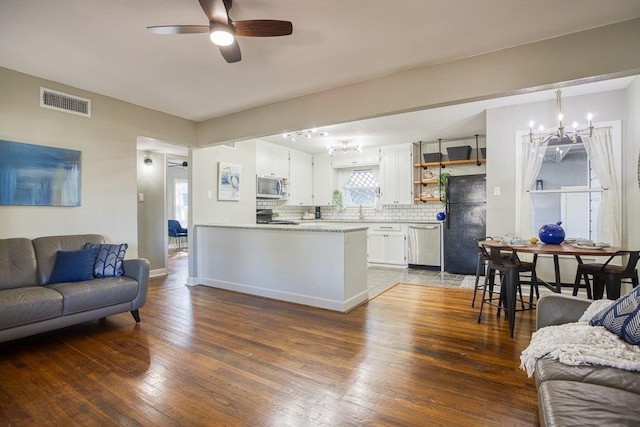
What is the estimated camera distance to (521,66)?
100.0 inches

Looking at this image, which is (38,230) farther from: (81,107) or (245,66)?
(245,66)

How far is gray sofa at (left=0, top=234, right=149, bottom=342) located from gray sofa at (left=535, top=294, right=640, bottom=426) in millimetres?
3216

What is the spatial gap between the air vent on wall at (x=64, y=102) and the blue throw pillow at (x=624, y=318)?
4.70 metres

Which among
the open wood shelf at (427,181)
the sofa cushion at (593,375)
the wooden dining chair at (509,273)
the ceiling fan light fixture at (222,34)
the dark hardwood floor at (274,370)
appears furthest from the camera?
the open wood shelf at (427,181)

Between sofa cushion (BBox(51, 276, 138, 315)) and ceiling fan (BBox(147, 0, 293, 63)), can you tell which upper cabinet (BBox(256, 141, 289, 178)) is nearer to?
sofa cushion (BBox(51, 276, 138, 315))

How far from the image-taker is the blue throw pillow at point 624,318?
1469 mm

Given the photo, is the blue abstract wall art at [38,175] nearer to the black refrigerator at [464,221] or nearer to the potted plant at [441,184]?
the black refrigerator at [464,221]

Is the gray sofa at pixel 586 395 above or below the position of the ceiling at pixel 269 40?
below

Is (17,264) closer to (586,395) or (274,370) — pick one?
(274,370)

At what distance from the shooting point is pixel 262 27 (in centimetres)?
200

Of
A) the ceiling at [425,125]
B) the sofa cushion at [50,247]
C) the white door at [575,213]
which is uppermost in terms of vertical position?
the ceiling at [425,125]

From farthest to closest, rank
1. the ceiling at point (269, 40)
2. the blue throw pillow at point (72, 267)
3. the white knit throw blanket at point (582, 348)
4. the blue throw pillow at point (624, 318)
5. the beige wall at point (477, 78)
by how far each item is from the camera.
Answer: the blue throw pillow at point (72, 267) < the beige wall at point (477, 78) < the ceiling at point (269, 40) < the blue throw pillow at point (624, 318) < the white knit throw blanket at point (582, 348)

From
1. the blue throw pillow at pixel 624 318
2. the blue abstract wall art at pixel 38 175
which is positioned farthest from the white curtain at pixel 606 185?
the blue abstract wall art at pixel 38 175

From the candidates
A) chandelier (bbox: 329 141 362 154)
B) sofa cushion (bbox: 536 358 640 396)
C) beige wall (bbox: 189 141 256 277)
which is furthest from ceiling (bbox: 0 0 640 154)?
chandelier (bbox: 329 141 362 154)
